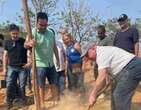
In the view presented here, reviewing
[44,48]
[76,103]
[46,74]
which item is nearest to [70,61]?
[76,103]

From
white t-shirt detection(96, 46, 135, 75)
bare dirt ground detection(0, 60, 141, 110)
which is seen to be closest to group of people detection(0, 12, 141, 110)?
white t-shirt detection(96, 46, 135, 75)

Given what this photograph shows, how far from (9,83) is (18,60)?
617 mm

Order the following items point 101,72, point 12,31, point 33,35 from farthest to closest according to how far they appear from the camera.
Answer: point 12,31 → point 33,35 → point 101,72

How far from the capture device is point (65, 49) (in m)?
11.4

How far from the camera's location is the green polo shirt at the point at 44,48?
10031 millimetres

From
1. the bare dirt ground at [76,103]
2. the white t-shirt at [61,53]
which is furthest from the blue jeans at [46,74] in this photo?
the white t-shirt at [61,53]

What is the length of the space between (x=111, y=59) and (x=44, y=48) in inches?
117

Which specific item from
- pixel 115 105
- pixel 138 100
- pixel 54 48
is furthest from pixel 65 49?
pixel 115 105

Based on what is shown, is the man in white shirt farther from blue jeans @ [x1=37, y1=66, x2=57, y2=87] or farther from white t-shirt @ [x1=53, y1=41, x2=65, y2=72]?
white t-shirt @ [x1=53, y1=41, x2=65, y2=72]

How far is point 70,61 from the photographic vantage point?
11.4 meters

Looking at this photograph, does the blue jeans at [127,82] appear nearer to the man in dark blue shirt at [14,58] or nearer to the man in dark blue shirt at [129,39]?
the man in dark blue shirt at [129,39]

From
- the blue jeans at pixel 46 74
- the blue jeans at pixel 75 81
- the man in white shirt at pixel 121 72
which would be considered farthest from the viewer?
the blue jeans at pixel 75 81

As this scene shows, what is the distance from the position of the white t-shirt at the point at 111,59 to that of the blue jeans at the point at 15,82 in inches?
149

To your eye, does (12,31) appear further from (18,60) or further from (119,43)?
(119,43)
